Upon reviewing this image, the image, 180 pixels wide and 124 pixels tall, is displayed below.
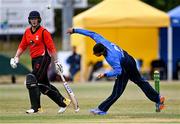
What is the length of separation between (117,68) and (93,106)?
3.84 meters

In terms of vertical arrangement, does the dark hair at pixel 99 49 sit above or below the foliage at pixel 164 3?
above

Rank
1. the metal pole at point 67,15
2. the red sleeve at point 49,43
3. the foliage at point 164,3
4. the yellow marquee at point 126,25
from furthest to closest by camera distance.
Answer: the foliage at point 164,3 < the metal pole at point 67,15 < the yellow marquee at point 126,25 < the red sleeve at point 49,43

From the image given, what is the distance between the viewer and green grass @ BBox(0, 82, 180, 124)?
15003 millimetres

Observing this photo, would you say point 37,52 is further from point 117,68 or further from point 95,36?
point 117,68

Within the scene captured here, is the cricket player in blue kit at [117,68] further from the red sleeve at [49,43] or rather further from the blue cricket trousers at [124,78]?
the red sleeve at [49,43]

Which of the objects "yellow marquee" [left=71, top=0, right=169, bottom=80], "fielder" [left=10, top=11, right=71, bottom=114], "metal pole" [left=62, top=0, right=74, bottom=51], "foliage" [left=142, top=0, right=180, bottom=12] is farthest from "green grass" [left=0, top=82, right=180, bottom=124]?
"foliage" [left=142, top=0, right=180, bottom=12]

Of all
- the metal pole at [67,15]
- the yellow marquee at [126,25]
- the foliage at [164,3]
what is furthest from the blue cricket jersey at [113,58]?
the foliage at [164,3]

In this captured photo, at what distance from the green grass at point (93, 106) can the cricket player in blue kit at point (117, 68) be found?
0.34 meters

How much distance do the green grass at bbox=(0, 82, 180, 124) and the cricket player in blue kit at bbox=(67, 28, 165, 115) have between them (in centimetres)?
34

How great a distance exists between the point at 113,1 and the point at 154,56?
11.6ft

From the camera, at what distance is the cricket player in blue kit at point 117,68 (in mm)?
15789

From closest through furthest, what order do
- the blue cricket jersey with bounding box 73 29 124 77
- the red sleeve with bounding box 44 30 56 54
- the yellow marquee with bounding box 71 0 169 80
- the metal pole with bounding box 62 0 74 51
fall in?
the blue cricket jersey with bounding box 73 29 124 77, the red sleeve with bounding box 44 30 56 54, the yellow marquee with bounding box 71 0 169 80, the metal pole with bounding box 62 0 74 51

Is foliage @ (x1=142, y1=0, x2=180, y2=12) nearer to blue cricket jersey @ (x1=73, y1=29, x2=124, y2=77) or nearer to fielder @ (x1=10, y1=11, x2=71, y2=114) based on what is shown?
fielder @ (x1=10, y1=11, x2=71, y2=114)

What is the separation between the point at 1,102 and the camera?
825 inches
